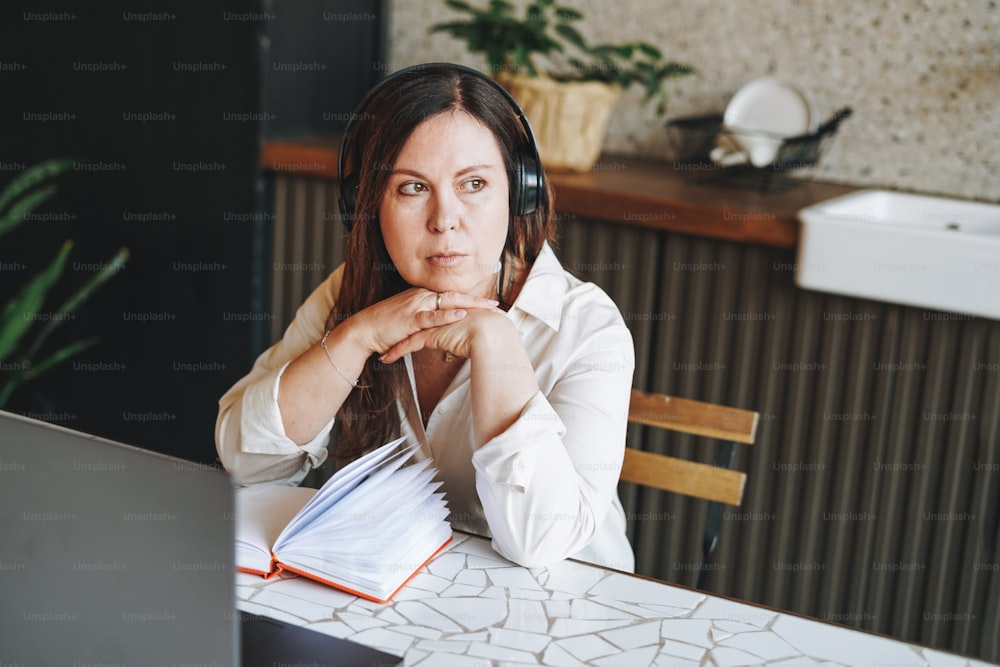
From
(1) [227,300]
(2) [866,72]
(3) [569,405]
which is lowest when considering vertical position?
(1) [227,300]

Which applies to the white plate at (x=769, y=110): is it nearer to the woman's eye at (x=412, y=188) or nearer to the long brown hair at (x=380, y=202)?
the long brown hair at (x=380, y=202)

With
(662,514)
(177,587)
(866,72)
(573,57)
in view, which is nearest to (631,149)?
(573,57)

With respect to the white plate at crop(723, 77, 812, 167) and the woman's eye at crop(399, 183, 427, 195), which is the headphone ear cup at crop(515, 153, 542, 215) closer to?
A: the woman's eye at crop(399, 183, 427, 195)

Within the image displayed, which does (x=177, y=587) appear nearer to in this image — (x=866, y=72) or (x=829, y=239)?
(x=829, y=239)

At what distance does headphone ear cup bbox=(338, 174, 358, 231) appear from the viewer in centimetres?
140

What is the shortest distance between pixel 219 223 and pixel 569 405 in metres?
1.68

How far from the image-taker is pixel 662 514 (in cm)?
231

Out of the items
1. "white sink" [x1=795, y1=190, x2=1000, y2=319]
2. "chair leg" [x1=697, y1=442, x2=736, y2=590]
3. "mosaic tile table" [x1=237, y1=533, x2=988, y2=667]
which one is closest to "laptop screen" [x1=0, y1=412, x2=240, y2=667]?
"mosaic tile table" [x1=237, y1=533, x2=988, y2=667]

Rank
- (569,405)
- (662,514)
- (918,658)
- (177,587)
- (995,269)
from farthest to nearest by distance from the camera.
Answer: (662,514)
(995,269)
(569,405)
(918,658)
(177,587)

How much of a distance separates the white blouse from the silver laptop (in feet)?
1.53

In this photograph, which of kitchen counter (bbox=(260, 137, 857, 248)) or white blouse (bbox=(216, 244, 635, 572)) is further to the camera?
kitchen counter (bbox=(260, 137, 857, 248))

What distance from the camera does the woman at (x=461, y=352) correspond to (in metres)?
1.20

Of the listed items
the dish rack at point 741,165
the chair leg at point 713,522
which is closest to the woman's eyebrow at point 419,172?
the chair leg at point 713,522

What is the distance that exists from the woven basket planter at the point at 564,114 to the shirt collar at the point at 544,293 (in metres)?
0.98
